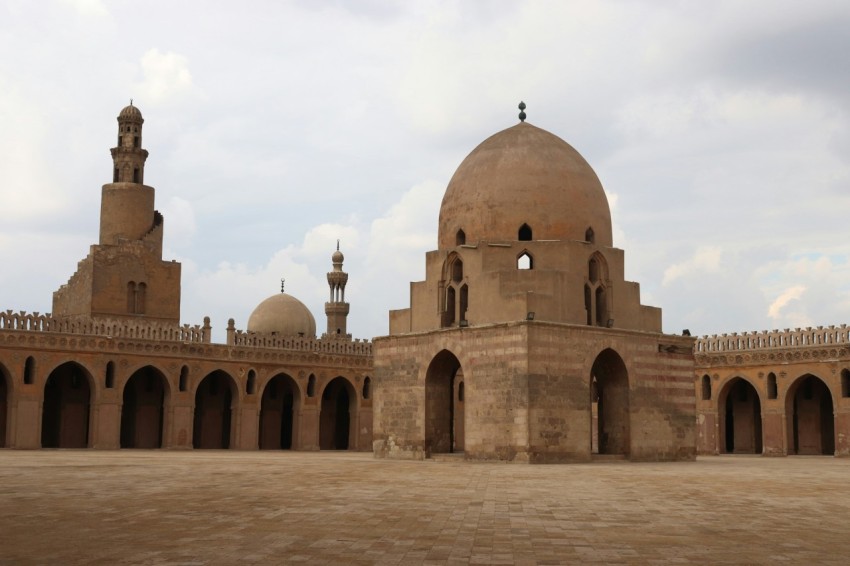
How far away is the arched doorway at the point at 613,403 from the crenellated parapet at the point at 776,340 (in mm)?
11461

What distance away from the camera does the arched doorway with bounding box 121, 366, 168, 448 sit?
35.7 m

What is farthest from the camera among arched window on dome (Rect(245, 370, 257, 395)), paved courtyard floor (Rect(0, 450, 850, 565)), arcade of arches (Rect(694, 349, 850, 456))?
arched window on dome (Rect(245, 370, 257, 395))

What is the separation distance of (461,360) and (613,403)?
13.3 feet

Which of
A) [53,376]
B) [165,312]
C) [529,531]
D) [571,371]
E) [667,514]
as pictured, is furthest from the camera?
[165,312]

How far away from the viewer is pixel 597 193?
84.1ft

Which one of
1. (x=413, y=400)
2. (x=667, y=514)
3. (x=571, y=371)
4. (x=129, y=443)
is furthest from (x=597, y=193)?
(x=129, y=443)

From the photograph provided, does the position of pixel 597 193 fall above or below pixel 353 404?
above

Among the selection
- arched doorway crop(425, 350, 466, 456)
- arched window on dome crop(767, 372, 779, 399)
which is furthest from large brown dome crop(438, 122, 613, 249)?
arched window on dome crop(767, 372, 779, 399)

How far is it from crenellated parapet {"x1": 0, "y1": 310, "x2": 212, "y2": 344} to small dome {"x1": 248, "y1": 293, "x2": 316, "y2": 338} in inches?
342

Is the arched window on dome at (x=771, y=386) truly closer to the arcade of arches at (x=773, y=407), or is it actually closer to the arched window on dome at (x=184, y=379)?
the arcade of arches at (x=773, y=407)

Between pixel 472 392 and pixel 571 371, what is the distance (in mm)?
2331

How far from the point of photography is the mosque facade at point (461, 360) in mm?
22984

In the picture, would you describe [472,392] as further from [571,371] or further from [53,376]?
[53,376]

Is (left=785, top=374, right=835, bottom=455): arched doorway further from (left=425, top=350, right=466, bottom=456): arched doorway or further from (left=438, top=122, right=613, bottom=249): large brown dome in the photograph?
(left=425, top=350, right=466, bottom=456): arched doorway
